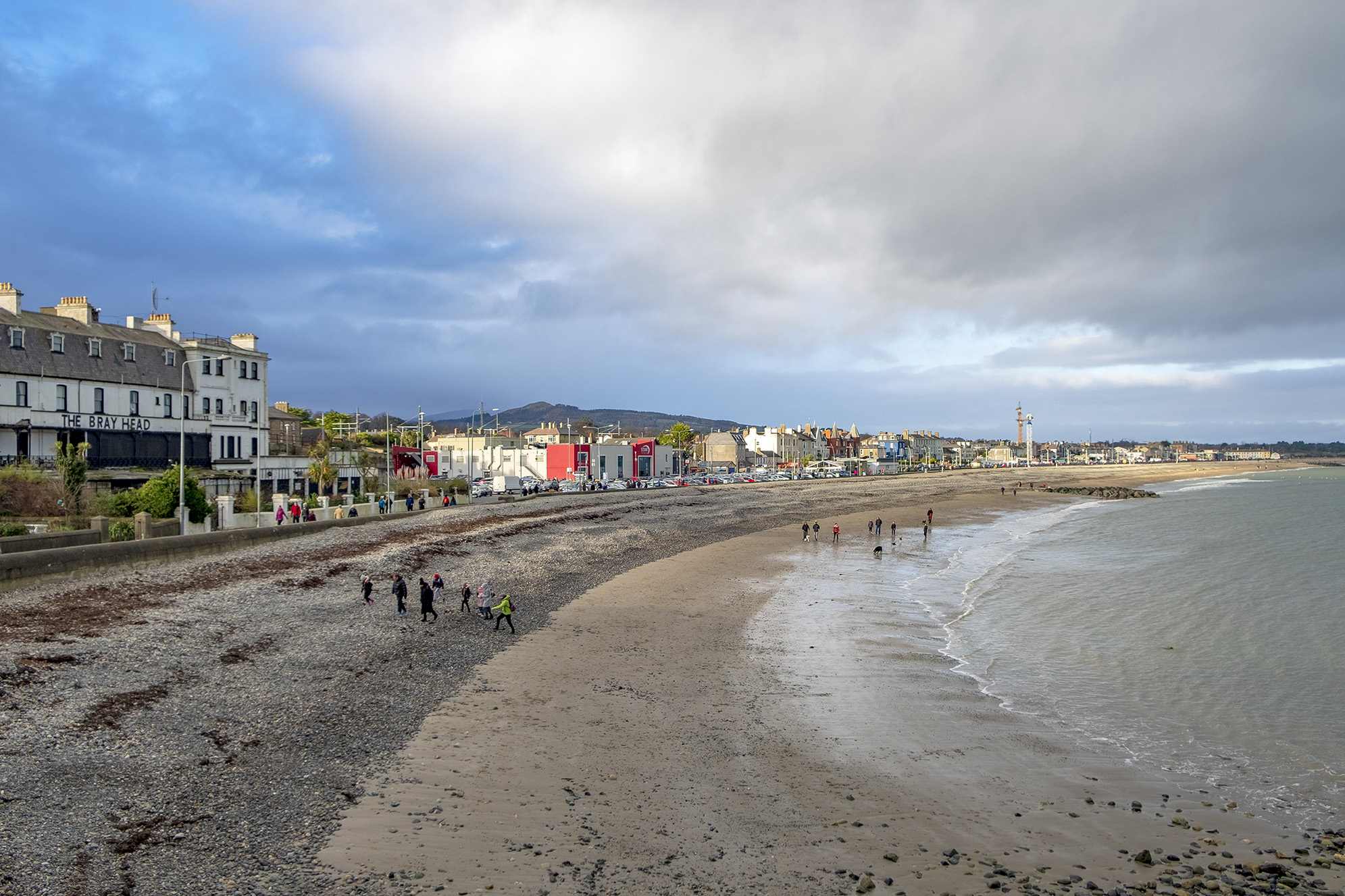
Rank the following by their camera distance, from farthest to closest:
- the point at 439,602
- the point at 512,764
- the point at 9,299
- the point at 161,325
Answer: the point at 161,325
the point at 9,299
the point at 439,602
the point at 512,764

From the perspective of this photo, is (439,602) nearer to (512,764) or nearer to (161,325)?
(512,764)

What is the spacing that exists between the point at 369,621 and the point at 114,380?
33.5m

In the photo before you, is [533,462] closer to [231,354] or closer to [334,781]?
[231,354]

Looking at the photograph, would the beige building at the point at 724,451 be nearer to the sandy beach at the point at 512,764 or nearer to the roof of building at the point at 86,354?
the roof of building at the point at 86,354

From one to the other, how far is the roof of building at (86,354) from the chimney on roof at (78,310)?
0.49 m

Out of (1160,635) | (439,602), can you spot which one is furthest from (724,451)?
(1160,635)

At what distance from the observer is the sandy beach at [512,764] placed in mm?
10328

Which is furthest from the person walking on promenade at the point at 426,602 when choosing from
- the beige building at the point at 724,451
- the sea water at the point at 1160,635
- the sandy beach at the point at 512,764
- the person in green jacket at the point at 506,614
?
the beige building at the point at 724,451

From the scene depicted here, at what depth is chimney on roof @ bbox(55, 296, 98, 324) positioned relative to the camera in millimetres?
46906

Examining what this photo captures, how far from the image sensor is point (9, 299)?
4228cm

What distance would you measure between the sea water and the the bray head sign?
130 ft

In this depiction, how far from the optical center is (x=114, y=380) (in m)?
45.6

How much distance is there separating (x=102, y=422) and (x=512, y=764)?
4337 cm

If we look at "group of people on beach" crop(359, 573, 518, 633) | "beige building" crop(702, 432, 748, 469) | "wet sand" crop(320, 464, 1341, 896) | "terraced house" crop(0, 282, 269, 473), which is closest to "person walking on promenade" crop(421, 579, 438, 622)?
"group of people on beach" crop(359, 573, 518, 633)
